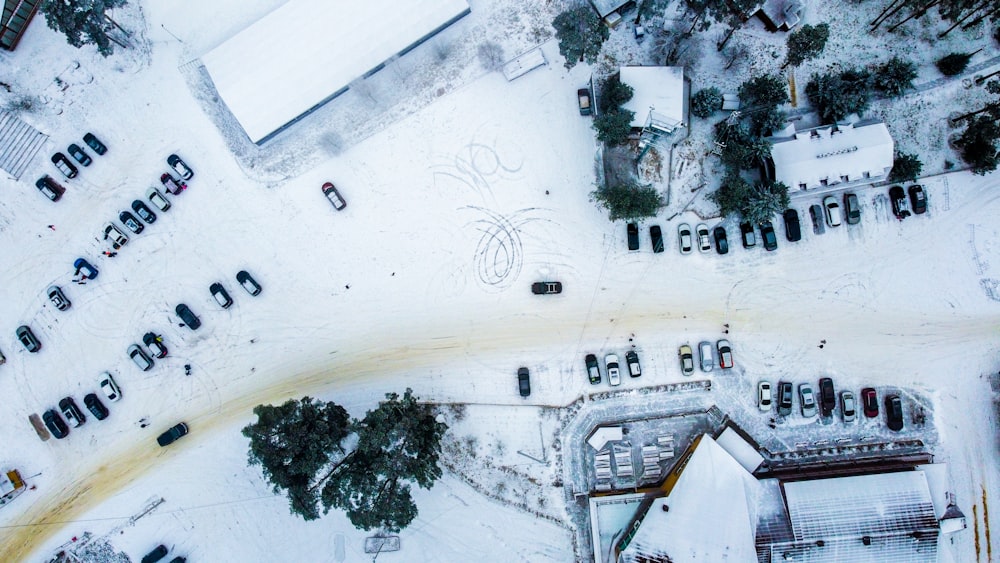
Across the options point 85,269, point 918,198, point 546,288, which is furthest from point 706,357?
point 85,269

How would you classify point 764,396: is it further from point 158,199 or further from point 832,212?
point 158,199

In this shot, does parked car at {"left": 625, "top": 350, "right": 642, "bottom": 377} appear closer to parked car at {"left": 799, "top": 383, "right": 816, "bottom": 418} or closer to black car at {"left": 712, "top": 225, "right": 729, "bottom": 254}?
black car at {"left": 712, "top": 225, "right": 729, "bottom": 254}

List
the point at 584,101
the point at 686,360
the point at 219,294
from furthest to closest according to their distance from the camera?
the point at 219,294 → the point at 584,101 → the point at 686,360

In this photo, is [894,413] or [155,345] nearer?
[894,413]

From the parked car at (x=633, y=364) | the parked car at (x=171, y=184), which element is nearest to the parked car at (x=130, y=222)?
the parked car at (x=171, y=184)

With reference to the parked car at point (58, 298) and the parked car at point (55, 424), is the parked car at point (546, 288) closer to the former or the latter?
the parked car at point (58, 298)

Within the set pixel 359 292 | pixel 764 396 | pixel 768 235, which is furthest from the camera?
pixel 359 292

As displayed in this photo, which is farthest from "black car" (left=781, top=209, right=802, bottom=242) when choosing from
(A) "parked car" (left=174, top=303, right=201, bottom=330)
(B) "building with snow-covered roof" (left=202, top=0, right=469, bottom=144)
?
(A) "parked car" (left=174, top=303, right=201, bottom=330)
